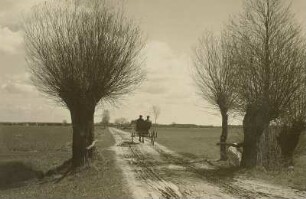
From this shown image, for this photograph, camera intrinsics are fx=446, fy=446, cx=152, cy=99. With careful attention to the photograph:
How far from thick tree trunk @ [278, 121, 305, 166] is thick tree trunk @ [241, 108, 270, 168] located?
5890 millimetres

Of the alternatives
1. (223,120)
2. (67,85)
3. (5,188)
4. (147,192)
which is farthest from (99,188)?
(223,120)

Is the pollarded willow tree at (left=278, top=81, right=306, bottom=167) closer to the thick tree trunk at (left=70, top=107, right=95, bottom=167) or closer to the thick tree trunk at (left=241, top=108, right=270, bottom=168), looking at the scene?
the thick tree trunk at (left=241, top=108, right=270, bottom=168)

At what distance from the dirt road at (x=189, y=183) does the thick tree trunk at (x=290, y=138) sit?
6.35 metres

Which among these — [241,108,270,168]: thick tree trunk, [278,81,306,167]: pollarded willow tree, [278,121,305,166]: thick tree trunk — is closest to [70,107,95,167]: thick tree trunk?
[241,108,270,168]: thick tree trunk

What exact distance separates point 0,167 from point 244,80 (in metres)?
14.4

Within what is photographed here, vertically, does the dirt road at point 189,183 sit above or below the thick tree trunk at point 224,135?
below

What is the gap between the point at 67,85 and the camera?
2323 cm

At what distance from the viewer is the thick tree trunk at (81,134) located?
23.8m

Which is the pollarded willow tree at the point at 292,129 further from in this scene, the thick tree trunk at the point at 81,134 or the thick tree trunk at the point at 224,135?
the thick tree trunk at the point at 81,134

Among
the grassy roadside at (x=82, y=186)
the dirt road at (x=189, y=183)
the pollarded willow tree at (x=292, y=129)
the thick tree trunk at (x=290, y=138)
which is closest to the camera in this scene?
the dirt road at (x=189, y=183)

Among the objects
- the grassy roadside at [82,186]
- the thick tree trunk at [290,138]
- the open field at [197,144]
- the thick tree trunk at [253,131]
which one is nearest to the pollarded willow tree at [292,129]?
the thick tree trunk at [290,138]

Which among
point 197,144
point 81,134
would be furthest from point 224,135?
point 197,144

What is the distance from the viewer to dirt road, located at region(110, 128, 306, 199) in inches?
552

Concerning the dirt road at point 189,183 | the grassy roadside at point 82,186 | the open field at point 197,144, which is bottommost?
the grassy roadside at point 82,186
